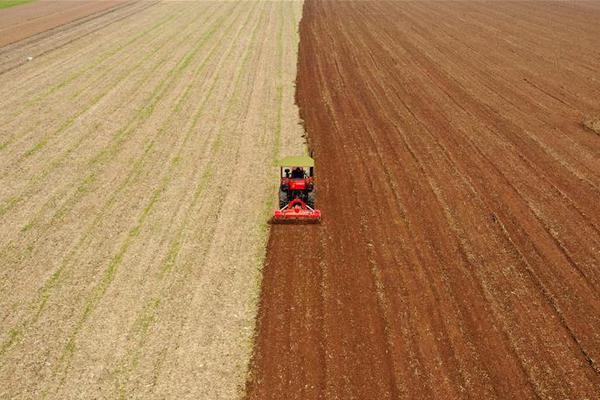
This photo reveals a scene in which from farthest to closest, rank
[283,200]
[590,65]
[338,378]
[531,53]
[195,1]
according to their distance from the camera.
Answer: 1. [195,1]
2. [531,53]
3. [590,65]
4. [283,200]
5. [338,378]

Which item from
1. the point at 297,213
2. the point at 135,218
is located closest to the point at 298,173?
the point at 297,213

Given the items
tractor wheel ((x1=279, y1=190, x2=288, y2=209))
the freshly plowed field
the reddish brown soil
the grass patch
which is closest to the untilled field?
tractor wheel ((x1=279, y1=190, x2=288, y2=209))

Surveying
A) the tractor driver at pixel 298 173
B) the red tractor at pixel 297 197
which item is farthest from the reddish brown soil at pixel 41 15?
the red tractor at pixel 297 197

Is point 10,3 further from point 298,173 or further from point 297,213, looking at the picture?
point 297,213

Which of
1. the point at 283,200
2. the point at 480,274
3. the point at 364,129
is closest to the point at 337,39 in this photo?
the point at 364,129

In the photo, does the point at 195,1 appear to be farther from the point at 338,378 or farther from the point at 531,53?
the point at 338,378
